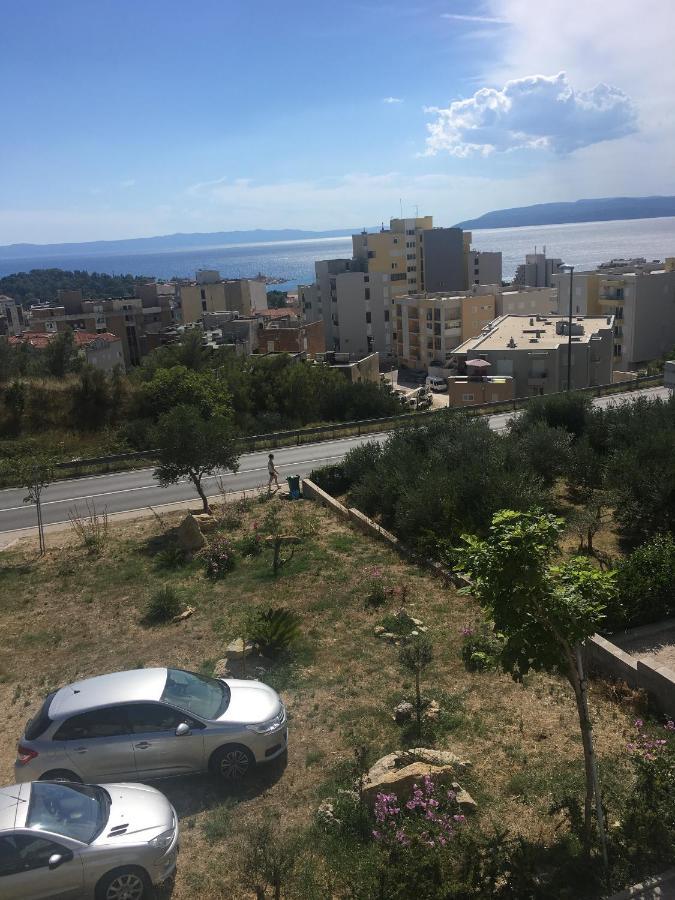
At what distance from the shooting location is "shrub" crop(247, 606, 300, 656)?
11445 millimetres

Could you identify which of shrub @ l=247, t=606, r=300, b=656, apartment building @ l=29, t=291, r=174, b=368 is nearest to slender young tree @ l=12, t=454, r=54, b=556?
shrub @ l=247, t=606, r=300, b=656

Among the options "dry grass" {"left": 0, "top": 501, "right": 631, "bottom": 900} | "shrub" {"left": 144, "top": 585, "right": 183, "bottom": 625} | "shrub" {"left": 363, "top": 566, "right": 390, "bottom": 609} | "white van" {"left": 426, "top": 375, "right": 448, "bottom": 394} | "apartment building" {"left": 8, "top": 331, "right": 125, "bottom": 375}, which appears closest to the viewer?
"dry grass" {"left": 0, "top": 501, "right": 631, "bottom": 900}

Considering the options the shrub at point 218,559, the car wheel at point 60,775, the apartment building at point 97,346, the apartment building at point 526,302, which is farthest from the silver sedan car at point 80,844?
the apartment building at point 526,302

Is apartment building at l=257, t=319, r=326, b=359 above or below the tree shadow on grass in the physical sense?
below

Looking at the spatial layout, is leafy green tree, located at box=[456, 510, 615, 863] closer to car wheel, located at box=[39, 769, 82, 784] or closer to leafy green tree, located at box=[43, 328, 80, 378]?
car wheel, located at box=[39, 769, 82, 784]

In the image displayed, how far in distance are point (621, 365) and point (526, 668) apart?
241ft

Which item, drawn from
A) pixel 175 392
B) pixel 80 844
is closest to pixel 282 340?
pixel 175 392

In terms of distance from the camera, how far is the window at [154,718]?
8.26 m

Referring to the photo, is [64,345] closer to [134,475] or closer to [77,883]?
[134,475]

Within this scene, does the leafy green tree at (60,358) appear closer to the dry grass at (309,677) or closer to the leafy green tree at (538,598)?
the dry grass at (309,677)

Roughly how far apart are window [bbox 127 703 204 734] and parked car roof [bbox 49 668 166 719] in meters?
0.12

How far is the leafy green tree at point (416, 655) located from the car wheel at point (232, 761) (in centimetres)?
240

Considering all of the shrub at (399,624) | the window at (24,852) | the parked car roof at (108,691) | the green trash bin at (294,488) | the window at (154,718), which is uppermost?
the window at (24,852)

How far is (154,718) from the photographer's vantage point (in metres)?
8.31
